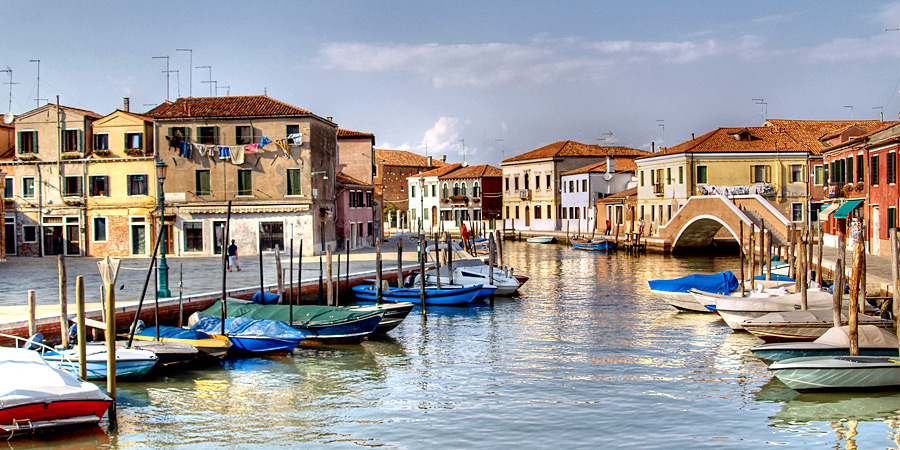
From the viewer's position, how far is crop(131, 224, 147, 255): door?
34.6 m

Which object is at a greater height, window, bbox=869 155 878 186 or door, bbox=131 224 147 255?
window, bbox=869 155 878 186

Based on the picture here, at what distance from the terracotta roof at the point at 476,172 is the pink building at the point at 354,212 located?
2676 cm

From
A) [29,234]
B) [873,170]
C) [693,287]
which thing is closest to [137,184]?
[29,234]

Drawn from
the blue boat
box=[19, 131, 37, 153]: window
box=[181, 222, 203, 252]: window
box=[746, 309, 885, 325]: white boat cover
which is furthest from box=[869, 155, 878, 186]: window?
box=[19, 131, 37, 153]: window

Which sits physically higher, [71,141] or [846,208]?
[71,141]

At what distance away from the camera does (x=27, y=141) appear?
115 feet

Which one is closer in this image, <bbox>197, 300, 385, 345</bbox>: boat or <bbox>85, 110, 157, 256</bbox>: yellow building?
<bbox>197, 300, 385, 345</bbox>: boat

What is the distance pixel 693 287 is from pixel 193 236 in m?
21.3

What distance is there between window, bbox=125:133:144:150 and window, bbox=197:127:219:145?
8.08ft

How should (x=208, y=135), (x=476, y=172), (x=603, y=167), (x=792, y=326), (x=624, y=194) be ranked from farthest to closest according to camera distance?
(x=476, y=172) < (x=603, y=167) < (x=624, y=194) < (x=208, y=135) < (x=792, y=326)

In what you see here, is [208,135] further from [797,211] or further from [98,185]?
[797,211]

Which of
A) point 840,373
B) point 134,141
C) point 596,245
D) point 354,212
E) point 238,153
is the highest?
point 134,141

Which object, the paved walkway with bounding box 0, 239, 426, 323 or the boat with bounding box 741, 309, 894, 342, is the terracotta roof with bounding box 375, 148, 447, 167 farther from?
the boat with bounding box 741, 309, 894, 342

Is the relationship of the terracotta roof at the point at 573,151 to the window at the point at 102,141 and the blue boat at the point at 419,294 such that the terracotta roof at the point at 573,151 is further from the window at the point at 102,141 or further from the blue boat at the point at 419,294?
the blue boat at the point at 419,294
